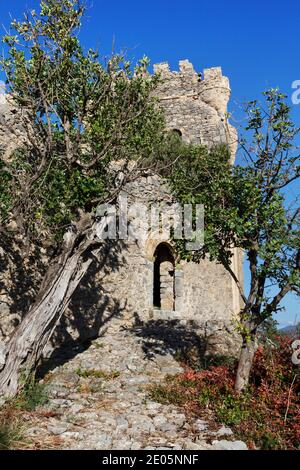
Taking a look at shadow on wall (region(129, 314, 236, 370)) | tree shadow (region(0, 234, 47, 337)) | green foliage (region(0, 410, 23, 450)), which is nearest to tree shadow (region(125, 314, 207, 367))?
shadow on wall (region(129, 314, 236, 370))

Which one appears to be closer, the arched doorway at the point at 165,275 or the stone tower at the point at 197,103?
the arched doorway at the point at 165,275

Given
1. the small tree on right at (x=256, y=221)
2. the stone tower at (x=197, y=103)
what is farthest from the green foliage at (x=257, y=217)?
the stone tower at (x=197, y=103)

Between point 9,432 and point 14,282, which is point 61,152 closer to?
point 14,282

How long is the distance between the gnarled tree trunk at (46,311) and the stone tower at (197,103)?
45.2 feet

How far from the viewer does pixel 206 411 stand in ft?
21.6

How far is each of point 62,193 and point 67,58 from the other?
9.25ft

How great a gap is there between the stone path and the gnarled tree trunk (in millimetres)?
759

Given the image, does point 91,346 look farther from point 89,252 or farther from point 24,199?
point 24,199

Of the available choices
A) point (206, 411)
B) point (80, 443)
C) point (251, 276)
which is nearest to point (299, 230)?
point (251, 276)

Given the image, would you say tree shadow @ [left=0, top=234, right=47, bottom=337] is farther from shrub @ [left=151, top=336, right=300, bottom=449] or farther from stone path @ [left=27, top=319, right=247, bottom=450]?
shrub @ [left=151, top=336, right=300, bottom=449]

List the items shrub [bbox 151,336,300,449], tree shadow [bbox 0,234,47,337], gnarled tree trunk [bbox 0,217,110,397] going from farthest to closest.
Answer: tree shadow [bbox 0,234,47,337]
gnarled tree trunk [bbox 0,217,110,397]
shrub [bbox 151,336,300,449]

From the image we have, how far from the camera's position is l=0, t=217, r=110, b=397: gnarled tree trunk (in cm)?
665

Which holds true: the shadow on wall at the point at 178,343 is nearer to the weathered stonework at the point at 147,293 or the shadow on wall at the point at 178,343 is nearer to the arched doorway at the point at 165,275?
the weathered stonework at the point at 147,293

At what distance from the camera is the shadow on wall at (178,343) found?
930 centimetres
